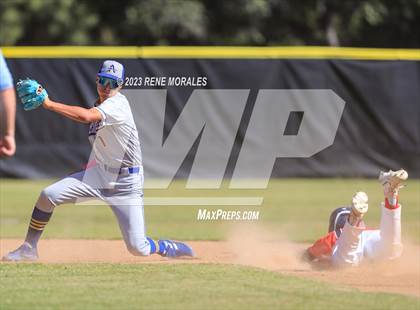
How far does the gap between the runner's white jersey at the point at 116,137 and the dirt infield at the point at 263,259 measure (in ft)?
3.41

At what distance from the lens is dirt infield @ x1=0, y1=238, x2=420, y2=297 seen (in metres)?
7.49

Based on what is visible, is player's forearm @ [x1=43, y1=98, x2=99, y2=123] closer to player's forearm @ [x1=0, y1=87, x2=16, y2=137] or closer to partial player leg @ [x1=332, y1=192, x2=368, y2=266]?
player's forearm @ [x1=0, y1=87, x2=16, y2=137]

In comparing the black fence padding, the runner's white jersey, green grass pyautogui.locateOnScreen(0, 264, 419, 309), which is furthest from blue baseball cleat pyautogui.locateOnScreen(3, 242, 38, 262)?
the black fence padding

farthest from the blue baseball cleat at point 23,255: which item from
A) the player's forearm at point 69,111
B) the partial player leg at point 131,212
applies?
the player's forearm at point 69,111

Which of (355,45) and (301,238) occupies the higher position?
(355,45)

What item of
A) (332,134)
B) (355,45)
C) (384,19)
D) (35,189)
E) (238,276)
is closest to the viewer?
(238,276)

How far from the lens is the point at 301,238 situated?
10633mm

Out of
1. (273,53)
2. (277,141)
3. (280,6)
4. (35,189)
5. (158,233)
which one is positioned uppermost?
(280,6)

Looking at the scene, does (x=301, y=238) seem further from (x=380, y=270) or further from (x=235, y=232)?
(x=380, y=270)

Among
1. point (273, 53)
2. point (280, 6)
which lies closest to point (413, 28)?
point (280, 6)

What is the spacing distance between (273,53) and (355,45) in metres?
12.0

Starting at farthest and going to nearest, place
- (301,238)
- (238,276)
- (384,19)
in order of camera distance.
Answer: (384,19) < (301,238) < (238,276)

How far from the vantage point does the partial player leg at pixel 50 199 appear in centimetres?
800

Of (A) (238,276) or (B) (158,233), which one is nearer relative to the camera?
(A) (238,276)
